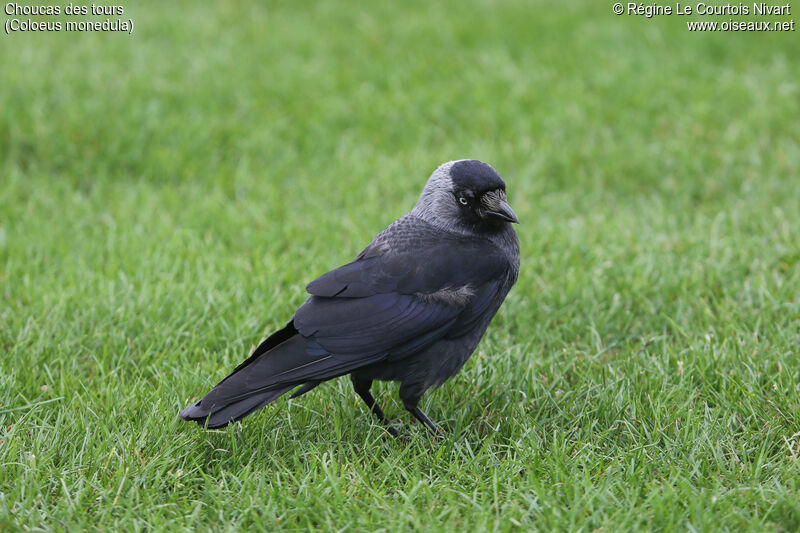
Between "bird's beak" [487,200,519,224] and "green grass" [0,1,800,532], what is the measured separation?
0.76m

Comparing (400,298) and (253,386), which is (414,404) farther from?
(253,386)

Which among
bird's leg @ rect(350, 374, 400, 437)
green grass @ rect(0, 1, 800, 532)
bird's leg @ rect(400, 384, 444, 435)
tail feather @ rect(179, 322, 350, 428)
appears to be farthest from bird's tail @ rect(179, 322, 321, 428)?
bird's leg @ rect(400, 384, 444, 435)

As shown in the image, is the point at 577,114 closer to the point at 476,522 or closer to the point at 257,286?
the point at 257,286

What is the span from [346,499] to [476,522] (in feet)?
1.51

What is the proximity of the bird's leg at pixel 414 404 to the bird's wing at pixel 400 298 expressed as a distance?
0.19 meters

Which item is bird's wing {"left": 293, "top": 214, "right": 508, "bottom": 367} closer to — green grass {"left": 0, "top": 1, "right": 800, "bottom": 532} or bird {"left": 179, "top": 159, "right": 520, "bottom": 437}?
bird {"left": 179, "top": 159, "right": 520, "bottom": 437}

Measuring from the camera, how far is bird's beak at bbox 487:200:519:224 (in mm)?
3463

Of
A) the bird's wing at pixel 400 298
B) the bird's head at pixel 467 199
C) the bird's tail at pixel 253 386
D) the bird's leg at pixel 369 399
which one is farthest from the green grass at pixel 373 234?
the bird's head at pixel 467 199

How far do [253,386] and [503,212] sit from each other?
1241mm

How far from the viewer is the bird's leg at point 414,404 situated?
3.40 meters

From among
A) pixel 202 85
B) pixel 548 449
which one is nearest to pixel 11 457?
pixel 548 449

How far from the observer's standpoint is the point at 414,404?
11.3 ft

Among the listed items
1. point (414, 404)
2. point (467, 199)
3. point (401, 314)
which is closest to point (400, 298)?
point (401, 314)

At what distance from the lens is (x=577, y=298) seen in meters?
4.62
